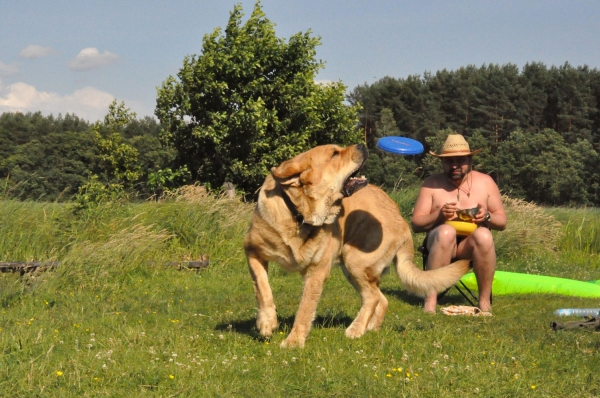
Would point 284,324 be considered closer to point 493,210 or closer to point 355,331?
point 355,331

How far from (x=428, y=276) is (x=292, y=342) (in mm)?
1469

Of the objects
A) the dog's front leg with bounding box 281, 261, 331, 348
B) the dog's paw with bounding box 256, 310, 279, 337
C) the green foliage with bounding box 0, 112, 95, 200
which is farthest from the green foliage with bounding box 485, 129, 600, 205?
the dog's paw with bounding box 256, 310, 279, 337

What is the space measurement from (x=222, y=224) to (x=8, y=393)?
8.14m

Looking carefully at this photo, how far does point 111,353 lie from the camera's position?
468 centimetres

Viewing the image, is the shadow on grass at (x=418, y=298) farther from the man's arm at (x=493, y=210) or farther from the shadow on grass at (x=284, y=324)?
the shadow on grass at (x=284, y=324)

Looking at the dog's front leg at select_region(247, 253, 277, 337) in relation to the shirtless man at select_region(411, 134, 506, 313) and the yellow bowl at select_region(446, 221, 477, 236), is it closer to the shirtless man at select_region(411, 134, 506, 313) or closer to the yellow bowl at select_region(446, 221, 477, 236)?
the shirtless man at select_region(411, 134, 506, 313)

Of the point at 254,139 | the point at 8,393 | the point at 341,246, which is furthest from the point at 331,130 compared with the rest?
the point at 8,393

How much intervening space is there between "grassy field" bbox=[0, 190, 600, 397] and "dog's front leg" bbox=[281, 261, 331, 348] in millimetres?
157

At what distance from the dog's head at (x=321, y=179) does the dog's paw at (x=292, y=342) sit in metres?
0.91

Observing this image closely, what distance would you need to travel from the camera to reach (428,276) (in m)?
5.97

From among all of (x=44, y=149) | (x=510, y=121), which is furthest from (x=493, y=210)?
(x=510, y=121)

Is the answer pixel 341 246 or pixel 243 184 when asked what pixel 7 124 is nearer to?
pixel 243 184

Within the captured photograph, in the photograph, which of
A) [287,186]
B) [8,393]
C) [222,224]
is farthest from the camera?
[222,224]

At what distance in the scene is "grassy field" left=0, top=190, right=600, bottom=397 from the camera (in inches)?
165
